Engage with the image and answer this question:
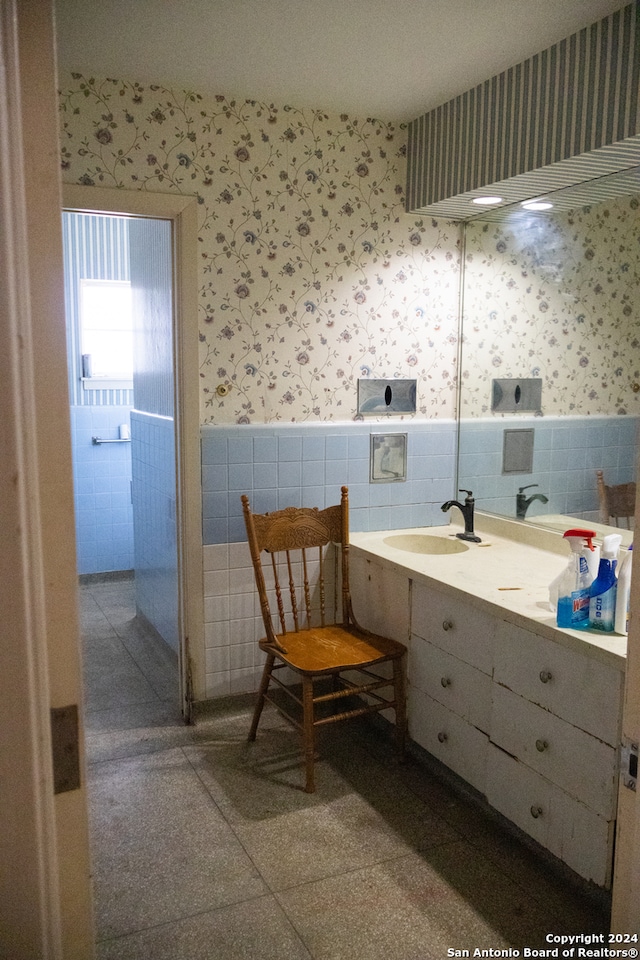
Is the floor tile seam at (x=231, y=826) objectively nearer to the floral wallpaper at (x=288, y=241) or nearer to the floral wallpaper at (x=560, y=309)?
the floral wallpaper at (x=288, y=241)

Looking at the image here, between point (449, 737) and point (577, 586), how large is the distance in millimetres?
835

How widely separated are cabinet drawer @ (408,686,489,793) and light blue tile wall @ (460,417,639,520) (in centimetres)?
96

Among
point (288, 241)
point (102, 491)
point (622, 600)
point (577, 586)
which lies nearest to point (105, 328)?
Answer: point (102, 491)

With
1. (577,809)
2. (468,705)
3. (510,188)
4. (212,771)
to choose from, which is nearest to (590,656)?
(577,809)

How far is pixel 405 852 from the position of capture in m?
2.35

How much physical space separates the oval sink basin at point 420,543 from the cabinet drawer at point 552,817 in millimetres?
1138

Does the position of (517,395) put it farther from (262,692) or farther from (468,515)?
(262,692)

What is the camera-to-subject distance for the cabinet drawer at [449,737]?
2.50 m

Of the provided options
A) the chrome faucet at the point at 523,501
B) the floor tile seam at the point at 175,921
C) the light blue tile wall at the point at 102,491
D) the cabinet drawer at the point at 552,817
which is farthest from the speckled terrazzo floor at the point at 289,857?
the light blue tile wall at the point at 102,491

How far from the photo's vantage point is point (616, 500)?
2.79 meters

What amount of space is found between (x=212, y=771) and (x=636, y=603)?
7.12 feet

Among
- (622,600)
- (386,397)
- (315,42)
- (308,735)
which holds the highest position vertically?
(315,42)

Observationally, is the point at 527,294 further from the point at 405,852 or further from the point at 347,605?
the point at 405,852

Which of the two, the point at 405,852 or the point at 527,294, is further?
the point at 527,294
